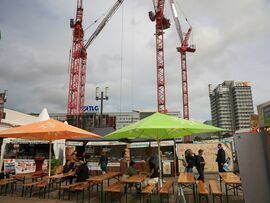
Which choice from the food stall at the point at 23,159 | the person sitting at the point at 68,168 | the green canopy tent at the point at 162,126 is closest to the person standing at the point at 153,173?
the green canopy tent at the point at 162,126

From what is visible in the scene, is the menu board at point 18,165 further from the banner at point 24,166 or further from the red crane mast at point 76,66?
the red crane mast at point 76,66

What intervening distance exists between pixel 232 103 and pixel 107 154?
78.8 metres

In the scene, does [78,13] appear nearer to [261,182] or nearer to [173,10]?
[173,10]

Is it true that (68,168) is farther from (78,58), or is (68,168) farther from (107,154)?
(78,58)

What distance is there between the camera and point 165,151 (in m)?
18.3

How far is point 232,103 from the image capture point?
87.2 metres

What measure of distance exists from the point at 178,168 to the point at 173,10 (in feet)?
147

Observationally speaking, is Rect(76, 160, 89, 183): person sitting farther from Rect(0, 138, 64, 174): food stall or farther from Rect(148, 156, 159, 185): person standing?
Rect(0, 138, 64, 174): food stall

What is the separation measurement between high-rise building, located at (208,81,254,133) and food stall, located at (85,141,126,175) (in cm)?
7442

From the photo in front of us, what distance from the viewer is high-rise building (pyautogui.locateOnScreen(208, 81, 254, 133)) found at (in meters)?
85.2

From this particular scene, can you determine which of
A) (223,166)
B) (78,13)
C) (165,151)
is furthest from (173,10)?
(223,166)

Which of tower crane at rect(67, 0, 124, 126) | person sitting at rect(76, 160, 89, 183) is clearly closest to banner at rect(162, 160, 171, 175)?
person sitting at rect(76, 160, 89, 183)

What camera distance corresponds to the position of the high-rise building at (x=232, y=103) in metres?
85.2

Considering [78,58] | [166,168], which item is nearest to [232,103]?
[78,58]
